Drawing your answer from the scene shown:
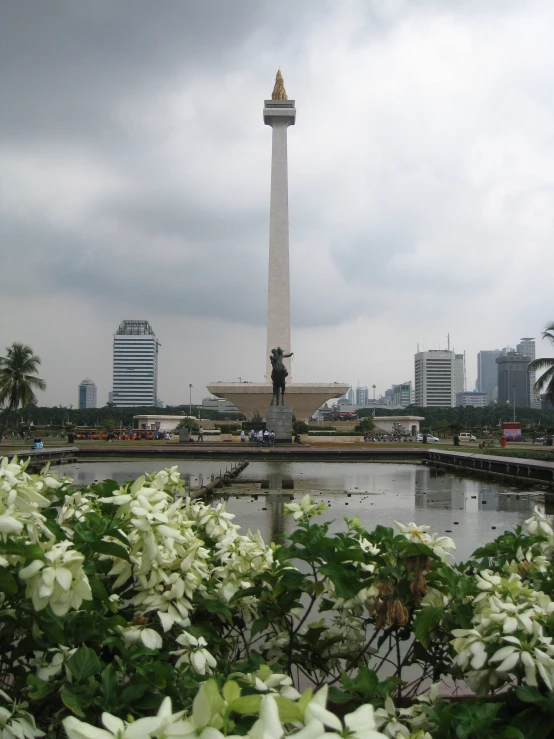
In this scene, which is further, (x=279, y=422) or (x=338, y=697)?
(x=279, y=422)

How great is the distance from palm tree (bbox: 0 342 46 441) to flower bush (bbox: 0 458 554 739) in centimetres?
3238

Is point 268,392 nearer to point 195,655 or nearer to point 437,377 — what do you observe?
point 195,655

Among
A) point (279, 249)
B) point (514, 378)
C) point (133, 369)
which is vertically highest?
point (279, 249)

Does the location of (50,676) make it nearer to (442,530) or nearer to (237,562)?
(237,562)

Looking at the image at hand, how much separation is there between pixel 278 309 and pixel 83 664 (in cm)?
3795

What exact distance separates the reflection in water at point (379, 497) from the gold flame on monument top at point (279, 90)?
3045cm

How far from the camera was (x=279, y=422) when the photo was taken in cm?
2827

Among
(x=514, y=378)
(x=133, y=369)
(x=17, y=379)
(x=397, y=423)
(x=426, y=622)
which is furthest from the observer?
(x=514, y=378)

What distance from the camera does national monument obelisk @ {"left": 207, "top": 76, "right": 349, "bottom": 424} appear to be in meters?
38.8

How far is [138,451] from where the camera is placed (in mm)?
22938

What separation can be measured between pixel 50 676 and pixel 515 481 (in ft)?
48.0

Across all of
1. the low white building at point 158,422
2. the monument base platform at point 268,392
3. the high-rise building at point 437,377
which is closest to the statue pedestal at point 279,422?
the monument base platform at point 268,392

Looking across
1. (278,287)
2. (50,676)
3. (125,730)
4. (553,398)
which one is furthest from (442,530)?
(278,287)

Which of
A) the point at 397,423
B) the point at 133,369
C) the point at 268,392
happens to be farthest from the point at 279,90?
the point at 133,369
